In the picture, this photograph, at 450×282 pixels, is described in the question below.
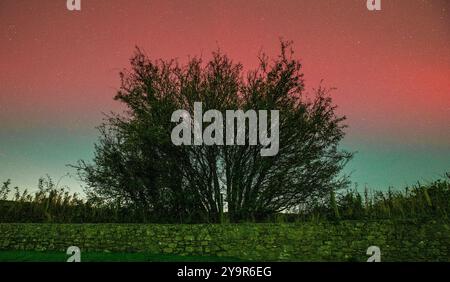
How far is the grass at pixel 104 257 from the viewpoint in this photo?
1184 cm

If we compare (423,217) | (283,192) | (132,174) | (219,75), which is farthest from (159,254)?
(423,217)

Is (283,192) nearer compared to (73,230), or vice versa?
(73,230)

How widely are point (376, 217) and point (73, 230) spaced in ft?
22.5

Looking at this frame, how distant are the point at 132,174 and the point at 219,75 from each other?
3.38 m

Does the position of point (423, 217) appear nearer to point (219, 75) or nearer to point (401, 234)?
point (401, 234)

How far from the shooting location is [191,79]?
563 inches

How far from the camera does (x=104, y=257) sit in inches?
473

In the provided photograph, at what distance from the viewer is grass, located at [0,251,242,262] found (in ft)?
38.9
